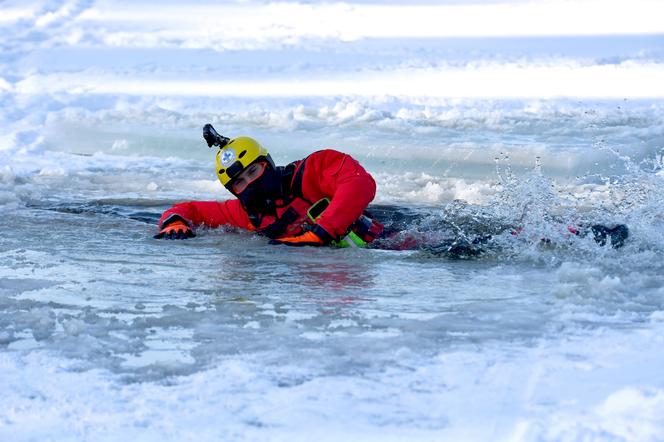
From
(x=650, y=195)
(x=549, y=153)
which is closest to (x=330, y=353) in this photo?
(x=650, y=195)

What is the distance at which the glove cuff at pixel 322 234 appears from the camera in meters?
4.89

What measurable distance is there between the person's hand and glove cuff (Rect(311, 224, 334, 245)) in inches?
31.2

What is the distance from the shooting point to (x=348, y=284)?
3961 millimetres

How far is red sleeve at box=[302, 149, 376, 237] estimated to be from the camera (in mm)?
4898

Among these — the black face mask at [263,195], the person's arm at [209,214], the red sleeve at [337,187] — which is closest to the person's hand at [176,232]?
the person's arm at [209,214]

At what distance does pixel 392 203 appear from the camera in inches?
265

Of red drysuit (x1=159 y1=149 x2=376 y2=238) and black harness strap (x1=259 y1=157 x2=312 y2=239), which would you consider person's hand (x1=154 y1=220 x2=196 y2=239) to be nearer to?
red drysuit (x1=159 y1=149 x2=376 y2=238)

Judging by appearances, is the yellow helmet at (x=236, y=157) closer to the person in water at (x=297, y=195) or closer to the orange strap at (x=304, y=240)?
the person in water at (x=297, y=195)

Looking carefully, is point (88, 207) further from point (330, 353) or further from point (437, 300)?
point (330, 353)

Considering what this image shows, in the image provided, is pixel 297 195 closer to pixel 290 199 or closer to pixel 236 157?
pixel 290 199

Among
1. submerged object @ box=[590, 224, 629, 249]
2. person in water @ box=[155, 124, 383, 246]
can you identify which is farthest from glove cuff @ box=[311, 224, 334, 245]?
submerged object @ box=[590, 224, 629, 249]

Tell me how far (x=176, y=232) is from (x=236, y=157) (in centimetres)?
58

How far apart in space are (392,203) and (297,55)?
7.42m

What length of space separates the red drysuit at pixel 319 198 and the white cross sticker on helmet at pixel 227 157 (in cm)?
38
